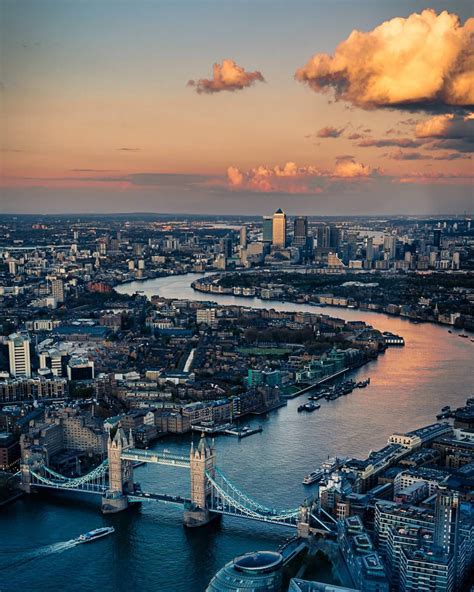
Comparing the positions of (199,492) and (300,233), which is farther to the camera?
(300,233)

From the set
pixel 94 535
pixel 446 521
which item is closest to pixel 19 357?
pixel 94 535

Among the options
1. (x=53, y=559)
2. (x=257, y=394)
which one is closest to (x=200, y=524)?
(x=53, y=559)

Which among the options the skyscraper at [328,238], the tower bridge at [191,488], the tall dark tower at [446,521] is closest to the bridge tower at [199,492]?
the tower bridge at [191,488]

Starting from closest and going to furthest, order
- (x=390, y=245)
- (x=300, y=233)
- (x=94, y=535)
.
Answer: (x=94, y=535) → (x=390, y=245) → (x=300, y=233)

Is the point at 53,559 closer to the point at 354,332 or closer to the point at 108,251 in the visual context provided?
the point at 354,332

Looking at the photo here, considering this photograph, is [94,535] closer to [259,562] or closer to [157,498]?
[157,498]

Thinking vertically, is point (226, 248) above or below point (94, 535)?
above

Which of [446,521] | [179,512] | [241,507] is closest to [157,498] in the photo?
[179,512]

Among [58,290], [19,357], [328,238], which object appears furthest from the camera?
[328,238]

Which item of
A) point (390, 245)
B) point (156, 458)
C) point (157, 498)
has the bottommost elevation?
point (157, 498)
